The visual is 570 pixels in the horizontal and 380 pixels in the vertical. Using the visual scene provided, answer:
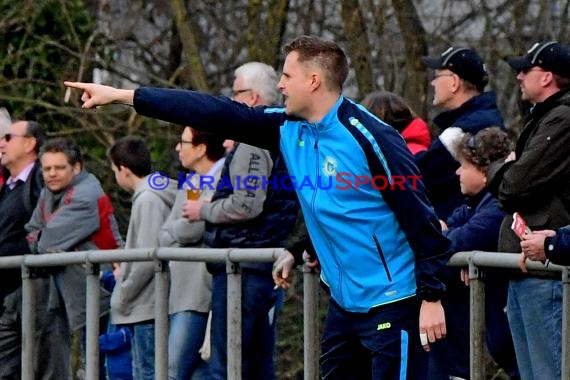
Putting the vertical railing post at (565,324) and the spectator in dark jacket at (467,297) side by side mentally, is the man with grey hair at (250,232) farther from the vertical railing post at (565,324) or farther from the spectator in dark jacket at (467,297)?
the vertical railing post at (565,324)

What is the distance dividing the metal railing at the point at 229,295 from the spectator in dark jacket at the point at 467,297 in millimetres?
462

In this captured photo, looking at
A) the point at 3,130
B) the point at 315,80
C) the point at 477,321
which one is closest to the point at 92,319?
the point at 3,130

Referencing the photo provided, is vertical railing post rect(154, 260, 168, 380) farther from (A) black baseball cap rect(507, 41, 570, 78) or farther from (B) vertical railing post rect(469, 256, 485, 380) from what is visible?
(A) black baseball cap rect(507, 41, 570, 78)

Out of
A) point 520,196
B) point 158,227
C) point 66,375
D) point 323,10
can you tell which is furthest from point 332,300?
point 323,10

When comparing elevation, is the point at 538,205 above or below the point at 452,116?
below

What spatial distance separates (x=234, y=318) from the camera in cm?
747

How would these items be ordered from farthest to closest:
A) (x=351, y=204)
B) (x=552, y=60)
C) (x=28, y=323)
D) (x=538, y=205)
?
1. (x=28, y=323)
2. (x=552, y=60)
3. (x=538, y=205)
4. (x=351, y=204)

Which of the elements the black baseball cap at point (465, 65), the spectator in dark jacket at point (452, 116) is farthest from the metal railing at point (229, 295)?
the black baseball cap at point (465, 65)

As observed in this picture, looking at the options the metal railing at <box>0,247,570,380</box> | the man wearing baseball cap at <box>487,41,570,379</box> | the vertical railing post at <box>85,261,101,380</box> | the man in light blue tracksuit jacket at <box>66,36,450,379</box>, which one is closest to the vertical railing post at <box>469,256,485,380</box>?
the metal railing at <box>0,247,570,380</box>

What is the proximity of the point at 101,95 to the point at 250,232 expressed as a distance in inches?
95.2

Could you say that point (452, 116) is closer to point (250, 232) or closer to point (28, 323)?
point (250, 232)

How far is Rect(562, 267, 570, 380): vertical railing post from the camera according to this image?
19.5 ft

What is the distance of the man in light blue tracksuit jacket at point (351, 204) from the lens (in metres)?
5.71

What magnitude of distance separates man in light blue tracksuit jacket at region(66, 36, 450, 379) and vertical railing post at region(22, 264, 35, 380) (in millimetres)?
3472
